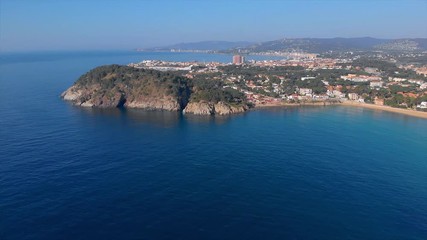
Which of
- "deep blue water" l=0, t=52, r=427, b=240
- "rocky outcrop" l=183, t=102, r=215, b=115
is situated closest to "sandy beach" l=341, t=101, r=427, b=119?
"deep blue water" l=0, t=52, r=427, b=240

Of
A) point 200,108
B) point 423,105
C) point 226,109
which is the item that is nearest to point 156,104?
point 200,108

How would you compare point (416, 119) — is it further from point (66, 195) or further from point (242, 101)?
point (66, 195)

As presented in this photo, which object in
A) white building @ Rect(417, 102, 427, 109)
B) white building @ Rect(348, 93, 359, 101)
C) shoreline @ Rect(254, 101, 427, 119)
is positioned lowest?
shoreline @ Rect(254, 101, 427, 119)

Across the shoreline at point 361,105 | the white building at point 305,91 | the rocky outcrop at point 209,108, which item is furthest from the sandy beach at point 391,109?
the rocky outcrop at point 209,108

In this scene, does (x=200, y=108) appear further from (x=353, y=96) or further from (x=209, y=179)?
(x=353, y=96)

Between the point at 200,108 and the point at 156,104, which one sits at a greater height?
the point at 156,104

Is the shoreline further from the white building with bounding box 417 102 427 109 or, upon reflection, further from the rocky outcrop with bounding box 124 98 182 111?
the rocky outcrop with bounding box 124 98 182 111
